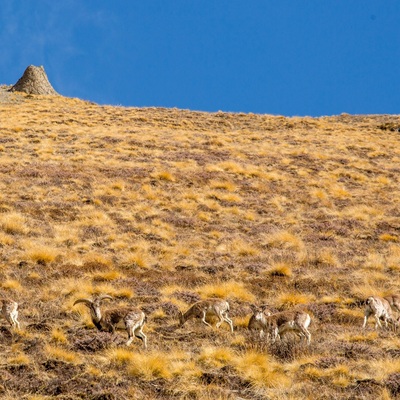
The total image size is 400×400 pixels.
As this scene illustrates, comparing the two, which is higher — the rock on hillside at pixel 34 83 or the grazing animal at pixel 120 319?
the rock on hillside at pixel 34 83

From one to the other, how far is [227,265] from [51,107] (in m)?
37.8

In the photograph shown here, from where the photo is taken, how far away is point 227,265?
18.7m

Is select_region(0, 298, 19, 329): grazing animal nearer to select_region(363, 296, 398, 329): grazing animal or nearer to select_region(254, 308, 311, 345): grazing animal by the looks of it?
select_region(254, 308, 311, 345): grazing animal

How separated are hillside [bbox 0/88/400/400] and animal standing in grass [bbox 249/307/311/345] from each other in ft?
0.92

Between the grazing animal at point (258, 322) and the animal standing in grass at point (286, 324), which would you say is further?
the grazing animal at point (258, 322)

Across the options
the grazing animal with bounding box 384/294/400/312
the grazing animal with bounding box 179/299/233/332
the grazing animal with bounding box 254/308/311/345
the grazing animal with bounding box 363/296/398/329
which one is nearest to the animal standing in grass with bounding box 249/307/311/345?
the grazing animal with bounding box 254/308/311/345

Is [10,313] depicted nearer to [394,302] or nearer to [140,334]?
[140,334]

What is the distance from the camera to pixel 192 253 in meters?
20.1

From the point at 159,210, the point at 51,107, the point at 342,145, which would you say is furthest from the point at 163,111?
the point at 159,210

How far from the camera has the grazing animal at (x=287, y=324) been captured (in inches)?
456

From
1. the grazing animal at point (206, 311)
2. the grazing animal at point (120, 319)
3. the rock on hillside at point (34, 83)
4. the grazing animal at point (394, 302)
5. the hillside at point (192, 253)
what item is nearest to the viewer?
the hillside at point (192, 253)

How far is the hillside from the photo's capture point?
9.87 meters

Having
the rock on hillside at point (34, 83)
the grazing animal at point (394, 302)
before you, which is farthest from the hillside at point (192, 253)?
the rock on hillside at point (34, 83)

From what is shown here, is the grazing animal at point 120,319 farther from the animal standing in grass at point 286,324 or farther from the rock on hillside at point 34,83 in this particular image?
the rock on hillside at point 34,83
